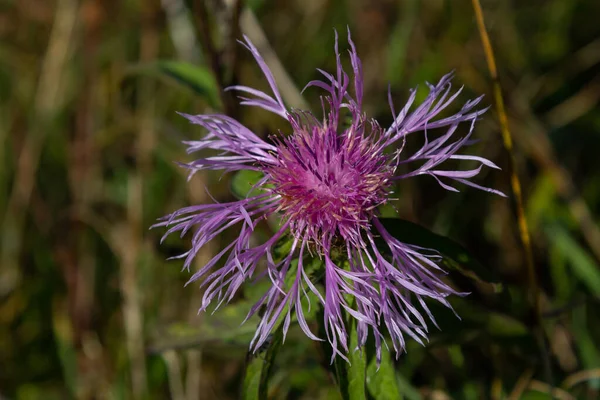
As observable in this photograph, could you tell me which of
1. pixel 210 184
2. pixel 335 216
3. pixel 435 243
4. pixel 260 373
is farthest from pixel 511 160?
pixel 210 184

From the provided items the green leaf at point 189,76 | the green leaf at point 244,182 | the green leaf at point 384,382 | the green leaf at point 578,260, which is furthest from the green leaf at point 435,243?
the green leaf at point 578,260

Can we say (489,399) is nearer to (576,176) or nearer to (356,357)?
(356,357)

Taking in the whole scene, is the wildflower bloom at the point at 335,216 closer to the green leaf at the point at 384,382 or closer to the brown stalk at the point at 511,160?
the green leaf at the point at 384,382

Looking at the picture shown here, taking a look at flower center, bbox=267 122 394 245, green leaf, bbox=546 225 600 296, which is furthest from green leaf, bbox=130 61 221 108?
green leaf, bbox=546 225 600 296

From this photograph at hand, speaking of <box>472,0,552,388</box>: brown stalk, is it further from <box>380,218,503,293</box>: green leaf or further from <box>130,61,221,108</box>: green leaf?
<box>130,61,221,108</box>: green leaf

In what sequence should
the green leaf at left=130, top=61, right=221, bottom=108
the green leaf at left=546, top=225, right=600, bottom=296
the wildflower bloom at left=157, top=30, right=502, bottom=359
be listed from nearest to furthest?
the wildflower bloom at left=157, top=30, right=502, bottom=359
the green leaf at left=130, top=61, right=221, bottom=108
the green leaf at left=546, top=225, right=600, bottom=296

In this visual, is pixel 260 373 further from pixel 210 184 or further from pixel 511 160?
pixel 210 184
